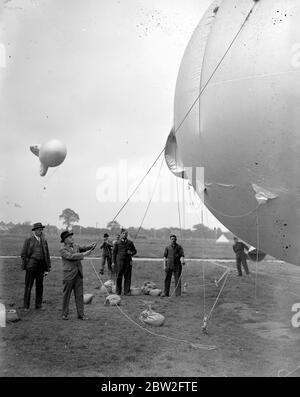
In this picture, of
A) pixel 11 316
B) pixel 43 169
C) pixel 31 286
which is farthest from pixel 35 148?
pixel 11 316

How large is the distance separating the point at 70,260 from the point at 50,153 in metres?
2.79

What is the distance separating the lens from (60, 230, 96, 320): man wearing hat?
8.14 m

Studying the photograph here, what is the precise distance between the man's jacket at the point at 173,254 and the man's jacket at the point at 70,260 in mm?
3201

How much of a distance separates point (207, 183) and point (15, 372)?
3627 millimetres

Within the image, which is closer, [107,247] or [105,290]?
[105,290]

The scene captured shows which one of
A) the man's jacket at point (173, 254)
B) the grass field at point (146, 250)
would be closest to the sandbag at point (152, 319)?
the man's jacket at point (173, 254)

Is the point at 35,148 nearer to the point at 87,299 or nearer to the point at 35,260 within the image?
the point at 35,260

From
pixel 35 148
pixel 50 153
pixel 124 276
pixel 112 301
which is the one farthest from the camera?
pixel 124 276

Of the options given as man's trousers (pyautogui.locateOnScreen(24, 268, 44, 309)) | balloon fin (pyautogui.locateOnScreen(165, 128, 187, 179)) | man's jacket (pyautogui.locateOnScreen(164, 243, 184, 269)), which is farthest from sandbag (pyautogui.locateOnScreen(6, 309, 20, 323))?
man's jacket (pyautogui.locateOnScreen(164, 243, 184, 269))

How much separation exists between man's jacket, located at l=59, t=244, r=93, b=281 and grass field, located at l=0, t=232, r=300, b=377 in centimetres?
78

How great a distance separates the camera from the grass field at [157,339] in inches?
222

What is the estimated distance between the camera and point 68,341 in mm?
6762

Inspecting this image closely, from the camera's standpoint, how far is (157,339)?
696cm
